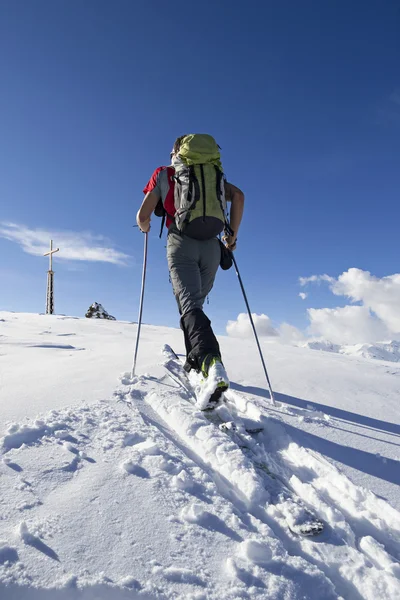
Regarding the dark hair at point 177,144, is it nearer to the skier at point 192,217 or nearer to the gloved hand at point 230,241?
the skier at point 192,217

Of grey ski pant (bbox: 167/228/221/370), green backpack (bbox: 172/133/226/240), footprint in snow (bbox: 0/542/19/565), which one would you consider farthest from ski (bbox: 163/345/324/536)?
green backpack (bbox: 172/133/226/240)

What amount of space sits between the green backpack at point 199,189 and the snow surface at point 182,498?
1.59 meters

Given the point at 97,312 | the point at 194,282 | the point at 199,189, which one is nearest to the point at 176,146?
the point at 199,189

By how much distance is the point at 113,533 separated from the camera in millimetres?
1192

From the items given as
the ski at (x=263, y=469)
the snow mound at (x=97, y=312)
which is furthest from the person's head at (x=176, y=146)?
the snow mound at (x=97, y=312)

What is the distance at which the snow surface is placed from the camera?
1.05 m

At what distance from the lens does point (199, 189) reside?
3219 millimetres

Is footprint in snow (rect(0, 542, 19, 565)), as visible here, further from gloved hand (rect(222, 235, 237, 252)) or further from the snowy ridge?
gloved hand (rect(222, 235, 237, 252))

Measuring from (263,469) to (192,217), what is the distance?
2250 mm

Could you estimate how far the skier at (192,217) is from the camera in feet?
10.3

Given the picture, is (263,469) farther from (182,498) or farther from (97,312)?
(97,312)

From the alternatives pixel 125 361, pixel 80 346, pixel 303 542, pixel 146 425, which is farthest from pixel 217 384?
pixel 80 346

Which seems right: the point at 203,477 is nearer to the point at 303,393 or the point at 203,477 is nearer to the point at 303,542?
the point at 303,542

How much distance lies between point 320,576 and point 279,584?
17 centimetres
